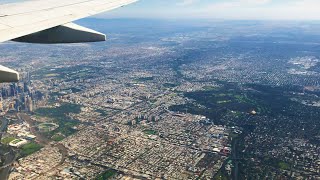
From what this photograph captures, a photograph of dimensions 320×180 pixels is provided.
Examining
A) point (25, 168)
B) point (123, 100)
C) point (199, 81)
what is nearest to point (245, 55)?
point (199, 81)

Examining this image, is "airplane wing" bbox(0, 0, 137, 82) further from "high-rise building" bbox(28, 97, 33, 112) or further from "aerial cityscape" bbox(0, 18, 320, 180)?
"high-rise building" bbox(28, 97, 33, 112)

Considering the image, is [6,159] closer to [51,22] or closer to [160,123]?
[160,123]

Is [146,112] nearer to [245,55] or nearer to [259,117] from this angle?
[259,117]

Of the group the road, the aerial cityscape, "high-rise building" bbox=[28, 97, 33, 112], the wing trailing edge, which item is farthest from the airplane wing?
"high-rise building" bbox=[28, 97, 33, 112]

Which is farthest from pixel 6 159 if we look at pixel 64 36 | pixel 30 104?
pixel 64 36

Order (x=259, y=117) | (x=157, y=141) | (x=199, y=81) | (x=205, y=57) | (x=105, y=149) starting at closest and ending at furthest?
(x=105, y=149) → (x=157, y=141) → (x=259, y=117) → (x=199, y=81) → (x=205, y=57)

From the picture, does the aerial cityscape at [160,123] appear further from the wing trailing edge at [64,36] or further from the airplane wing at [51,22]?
the wing trailing edge at [64,36]
